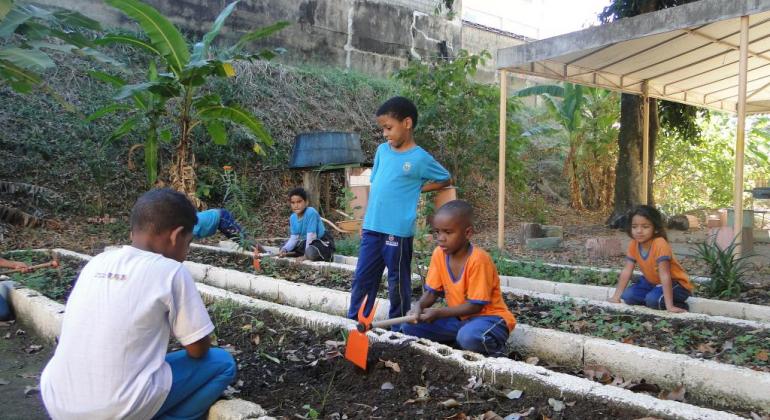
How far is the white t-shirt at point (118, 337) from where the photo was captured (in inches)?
79.7

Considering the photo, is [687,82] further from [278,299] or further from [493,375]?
[493,375]

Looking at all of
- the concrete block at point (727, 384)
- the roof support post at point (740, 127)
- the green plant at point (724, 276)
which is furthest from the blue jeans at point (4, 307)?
the roof support post at point (740, 127)

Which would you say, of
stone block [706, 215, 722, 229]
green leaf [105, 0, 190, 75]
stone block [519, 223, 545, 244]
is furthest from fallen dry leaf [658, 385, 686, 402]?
stone block [706, 215, 722, 229]

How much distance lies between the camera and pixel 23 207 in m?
8.70

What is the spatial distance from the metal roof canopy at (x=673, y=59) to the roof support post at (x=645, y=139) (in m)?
0.02

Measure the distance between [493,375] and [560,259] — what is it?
5119mm

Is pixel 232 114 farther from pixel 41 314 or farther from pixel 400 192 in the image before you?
pixel 400 192

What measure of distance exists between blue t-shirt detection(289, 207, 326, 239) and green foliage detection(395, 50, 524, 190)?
15.9 ft

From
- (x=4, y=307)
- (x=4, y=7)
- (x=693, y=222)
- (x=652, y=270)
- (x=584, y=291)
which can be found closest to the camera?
(x=652, y=270)

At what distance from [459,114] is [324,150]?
2745mm

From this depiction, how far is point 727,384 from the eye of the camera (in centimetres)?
268

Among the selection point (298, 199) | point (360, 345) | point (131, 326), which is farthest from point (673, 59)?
point (131, 326)

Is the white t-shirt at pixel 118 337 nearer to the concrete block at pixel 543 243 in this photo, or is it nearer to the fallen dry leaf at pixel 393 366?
the fallen dry leaf at pixel 393 366

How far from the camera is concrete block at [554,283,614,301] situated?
4906 mm
